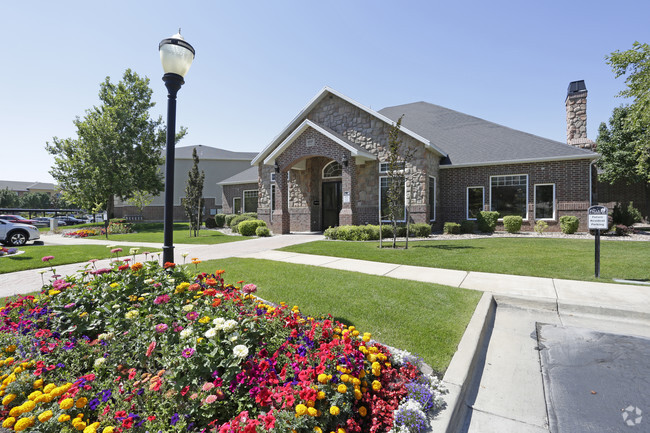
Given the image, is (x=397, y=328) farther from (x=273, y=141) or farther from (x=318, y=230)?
(x=273, y=141)

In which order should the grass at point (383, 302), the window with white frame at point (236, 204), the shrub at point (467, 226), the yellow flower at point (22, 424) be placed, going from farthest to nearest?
the window with white frame at point (236, 204) → the shrub at point (467, 226) → the grass at point (383, 302) → the yellow flower at point (22, 424)

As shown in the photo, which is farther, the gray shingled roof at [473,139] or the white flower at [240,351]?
the gray shingled roof at [473,139]

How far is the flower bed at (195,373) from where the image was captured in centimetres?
200

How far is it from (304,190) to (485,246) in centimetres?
971

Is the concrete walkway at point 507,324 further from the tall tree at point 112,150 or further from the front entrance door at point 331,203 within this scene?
the tall tree at point 112,150

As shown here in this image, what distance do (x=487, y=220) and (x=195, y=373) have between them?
628 inches

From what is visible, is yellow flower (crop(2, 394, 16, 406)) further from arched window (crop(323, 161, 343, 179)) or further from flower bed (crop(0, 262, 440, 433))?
arched window (crop(323, 161, 343, 179))

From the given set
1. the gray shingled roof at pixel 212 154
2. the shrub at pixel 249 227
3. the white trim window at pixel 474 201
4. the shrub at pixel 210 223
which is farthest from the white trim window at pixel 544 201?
the gray shingled roof at pixel 212 154

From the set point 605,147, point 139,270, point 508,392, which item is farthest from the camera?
point 605,147

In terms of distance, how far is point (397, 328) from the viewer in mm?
3859

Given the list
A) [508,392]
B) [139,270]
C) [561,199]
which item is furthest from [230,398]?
[561,199]

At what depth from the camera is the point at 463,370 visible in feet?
9.65

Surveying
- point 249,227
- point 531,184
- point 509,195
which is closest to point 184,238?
point 249,227

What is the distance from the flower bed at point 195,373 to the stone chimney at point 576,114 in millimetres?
20226
